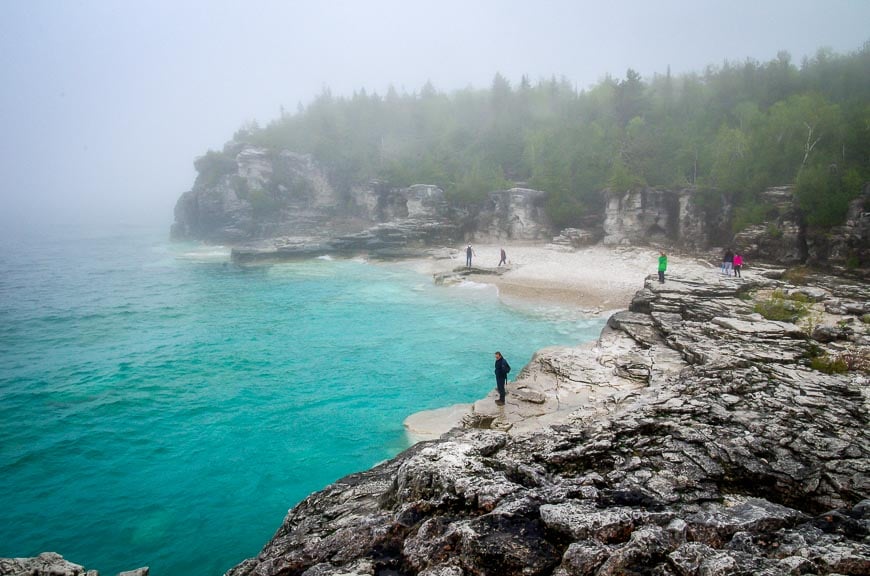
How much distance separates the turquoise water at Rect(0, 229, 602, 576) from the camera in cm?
1247

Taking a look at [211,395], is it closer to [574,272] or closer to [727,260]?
[574,272]

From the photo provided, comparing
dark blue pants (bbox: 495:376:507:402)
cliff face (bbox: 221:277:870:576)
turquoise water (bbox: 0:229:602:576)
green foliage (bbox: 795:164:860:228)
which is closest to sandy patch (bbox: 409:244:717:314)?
turquoise water (bbox: 0:229:602:576)

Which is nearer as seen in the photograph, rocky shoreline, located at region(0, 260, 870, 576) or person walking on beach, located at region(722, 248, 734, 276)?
rocky shoreline, located at region(0, 260, 870, 576)

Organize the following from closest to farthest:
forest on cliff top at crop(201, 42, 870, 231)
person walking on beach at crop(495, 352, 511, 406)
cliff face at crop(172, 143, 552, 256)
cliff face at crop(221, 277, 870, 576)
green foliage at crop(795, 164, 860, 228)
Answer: cliff face at crop(221, 277, 870, 576) → person walking on beach at crop(495, 352, 511, 406) → green foliage at crop(795, 164, 860, 228) → forest on cliff top at crop(201, 42, 870, 231) → cliff face at crop(172, 143, 552, 256)

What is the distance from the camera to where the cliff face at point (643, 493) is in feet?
17.9

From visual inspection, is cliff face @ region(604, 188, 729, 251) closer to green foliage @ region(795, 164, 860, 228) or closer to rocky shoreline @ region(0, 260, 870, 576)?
green foliage @ region(795, 164, 860, 228)

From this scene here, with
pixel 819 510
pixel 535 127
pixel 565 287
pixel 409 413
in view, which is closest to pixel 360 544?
pixel 819 510

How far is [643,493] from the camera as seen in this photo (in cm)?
697

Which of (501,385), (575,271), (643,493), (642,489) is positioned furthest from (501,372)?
(575,271)

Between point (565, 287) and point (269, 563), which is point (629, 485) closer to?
point (269, 563)

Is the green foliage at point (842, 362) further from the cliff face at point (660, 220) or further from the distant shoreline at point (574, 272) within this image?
the cliff face at point (660, 220)

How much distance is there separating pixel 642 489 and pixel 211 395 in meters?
18.6

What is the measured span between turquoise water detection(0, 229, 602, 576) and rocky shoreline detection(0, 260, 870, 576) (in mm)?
4665

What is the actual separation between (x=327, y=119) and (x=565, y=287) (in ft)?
200
